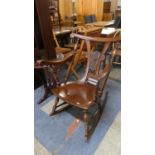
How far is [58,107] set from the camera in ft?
6.29

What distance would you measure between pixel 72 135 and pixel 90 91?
0.49 metres

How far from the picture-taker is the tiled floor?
137cm

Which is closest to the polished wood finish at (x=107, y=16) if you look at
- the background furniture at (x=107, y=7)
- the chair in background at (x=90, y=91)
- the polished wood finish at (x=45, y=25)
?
the background furniture at (x=107, y=7)

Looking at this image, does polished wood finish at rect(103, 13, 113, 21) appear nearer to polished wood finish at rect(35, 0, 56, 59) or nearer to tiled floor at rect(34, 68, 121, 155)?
polished wood finish at rect(35, 0, 56, 59)

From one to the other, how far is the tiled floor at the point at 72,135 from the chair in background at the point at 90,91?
87mm

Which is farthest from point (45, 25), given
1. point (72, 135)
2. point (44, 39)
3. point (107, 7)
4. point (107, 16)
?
point (107, 7)

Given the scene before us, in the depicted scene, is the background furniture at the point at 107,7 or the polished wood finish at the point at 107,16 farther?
the background furniture at the point at 107,7

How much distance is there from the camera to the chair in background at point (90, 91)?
144cm

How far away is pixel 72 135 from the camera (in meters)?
1.53

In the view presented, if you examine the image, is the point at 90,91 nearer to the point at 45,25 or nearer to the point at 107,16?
the point at 45,25

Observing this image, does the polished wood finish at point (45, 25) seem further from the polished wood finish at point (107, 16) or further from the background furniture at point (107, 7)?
the background furniture at point (107, 7)
